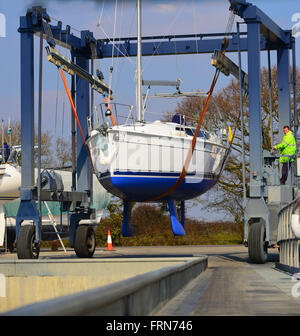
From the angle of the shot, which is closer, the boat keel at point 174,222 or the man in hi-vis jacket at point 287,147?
the man in hi-vis jacket at point 287,147

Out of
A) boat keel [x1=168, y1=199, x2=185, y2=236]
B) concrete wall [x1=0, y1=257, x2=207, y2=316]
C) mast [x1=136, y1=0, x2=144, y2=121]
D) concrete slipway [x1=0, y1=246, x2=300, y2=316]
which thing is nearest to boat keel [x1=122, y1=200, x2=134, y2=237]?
boat keel [x1=168, y1=199, x2=185, y2=236]

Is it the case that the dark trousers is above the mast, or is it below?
below

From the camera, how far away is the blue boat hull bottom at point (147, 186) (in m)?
21.8

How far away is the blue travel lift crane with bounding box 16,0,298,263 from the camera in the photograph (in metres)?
20.7

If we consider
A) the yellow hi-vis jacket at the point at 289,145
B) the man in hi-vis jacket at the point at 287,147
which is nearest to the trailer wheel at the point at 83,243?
the man in hi-vis jacket at the point at 287,147

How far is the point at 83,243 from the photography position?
23641 mm

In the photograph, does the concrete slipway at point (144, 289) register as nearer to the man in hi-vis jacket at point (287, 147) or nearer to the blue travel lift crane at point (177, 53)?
the blue travel lift crane at point (177, 53)

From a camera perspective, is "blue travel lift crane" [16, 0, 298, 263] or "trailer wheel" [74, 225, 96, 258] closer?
"blue travel lift crane" [16, 0, 298, 263]

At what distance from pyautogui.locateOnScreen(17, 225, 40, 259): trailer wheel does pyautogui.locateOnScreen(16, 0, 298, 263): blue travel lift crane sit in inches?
1.1

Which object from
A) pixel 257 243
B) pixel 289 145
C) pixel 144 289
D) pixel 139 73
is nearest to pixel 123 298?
pixel 144 289

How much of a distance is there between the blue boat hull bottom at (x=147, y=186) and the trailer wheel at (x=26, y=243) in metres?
2.76

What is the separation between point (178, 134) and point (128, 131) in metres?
1.62

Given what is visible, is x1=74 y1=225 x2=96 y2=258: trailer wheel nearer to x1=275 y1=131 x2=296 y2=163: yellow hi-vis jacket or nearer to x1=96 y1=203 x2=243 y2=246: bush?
x1=275 y1=131 x2=296 y2=163: yellow hi-vis jacket

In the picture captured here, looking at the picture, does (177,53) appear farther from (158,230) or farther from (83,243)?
(158,230)
